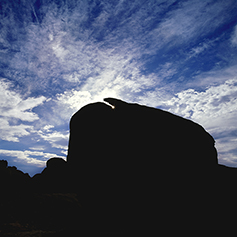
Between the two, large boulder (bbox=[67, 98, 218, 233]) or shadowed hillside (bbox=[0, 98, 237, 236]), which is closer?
shadowed hillside (bbox=[0, 98, 237, 236])

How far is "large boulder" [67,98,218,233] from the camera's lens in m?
13.1

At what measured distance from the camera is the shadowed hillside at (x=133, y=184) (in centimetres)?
1095

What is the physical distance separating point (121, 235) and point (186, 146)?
9703 mm

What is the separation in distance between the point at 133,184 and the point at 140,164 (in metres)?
2.00

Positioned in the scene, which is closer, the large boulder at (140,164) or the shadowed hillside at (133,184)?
the shadowed hillside at (133,184)

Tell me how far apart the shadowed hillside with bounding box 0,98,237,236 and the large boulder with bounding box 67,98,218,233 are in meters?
0.08

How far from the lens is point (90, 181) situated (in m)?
15.8

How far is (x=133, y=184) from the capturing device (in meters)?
13.9

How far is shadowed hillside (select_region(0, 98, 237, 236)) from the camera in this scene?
10945mm

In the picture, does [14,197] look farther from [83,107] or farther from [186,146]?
[186,146]

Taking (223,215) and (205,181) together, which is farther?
(205,181)

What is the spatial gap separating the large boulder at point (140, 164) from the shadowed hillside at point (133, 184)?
0.08 m

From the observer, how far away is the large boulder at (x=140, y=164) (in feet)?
42.9

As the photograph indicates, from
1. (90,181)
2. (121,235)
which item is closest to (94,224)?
(121,235)
